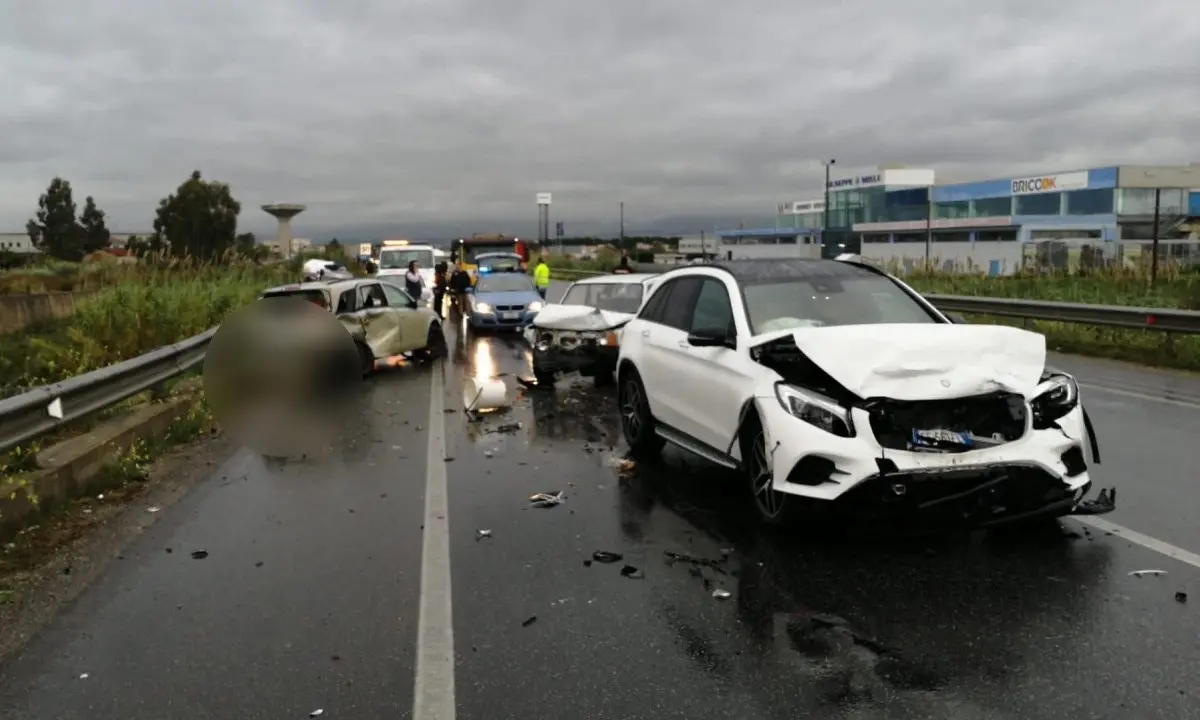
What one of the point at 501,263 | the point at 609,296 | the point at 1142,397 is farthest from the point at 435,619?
the point at 501,263

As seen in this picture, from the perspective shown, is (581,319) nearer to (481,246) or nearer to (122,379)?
(122,379)

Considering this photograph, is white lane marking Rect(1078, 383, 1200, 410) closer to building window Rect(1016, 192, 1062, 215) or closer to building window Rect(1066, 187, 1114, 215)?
building window Rect(1066, 187, 1114, 215)

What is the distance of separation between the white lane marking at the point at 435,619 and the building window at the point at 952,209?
82034mm

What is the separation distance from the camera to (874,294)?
7535mm

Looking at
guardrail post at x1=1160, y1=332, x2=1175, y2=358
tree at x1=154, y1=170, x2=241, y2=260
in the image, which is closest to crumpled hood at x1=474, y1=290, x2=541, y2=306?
guardrail post at x1=1160, y1=332, x2=1175, y2=358

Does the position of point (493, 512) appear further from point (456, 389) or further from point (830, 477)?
point (456, 389)

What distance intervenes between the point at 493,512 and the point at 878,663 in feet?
10.9

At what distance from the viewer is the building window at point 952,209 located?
273 ft

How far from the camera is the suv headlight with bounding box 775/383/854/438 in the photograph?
223 inches

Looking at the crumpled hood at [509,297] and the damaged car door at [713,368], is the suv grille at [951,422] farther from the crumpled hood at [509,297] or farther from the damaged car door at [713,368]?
the crumpled hood at [509,297]

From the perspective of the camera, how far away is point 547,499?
7.35 meters

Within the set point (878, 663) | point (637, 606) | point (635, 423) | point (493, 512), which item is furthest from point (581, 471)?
point (878, 663)

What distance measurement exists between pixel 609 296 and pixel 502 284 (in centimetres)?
994

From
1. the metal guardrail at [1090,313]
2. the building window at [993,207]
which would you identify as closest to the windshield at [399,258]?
the metal guardrail at [1090,313]
